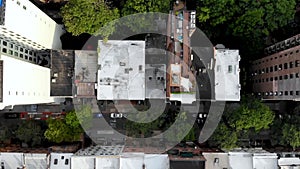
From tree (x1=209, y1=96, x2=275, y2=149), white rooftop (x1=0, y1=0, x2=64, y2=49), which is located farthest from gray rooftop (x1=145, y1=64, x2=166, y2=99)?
white rooftop (x1=0, y1=0, x2=64, y2=49)

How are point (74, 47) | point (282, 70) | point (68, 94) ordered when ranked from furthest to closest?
point (74, 47)
point (68, 94)
point (282, 70)

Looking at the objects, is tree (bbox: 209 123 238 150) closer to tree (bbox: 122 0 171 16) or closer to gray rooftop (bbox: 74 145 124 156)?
gray rooftop (bbox: 74 145 124 156)

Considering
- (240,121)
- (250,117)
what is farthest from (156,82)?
(250,117)

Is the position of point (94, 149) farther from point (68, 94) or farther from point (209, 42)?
→ point (209, 42)

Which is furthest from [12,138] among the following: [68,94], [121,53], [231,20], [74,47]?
[231,20]

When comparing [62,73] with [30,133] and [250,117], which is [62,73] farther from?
[250,117]

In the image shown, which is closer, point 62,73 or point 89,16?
point 89,16
